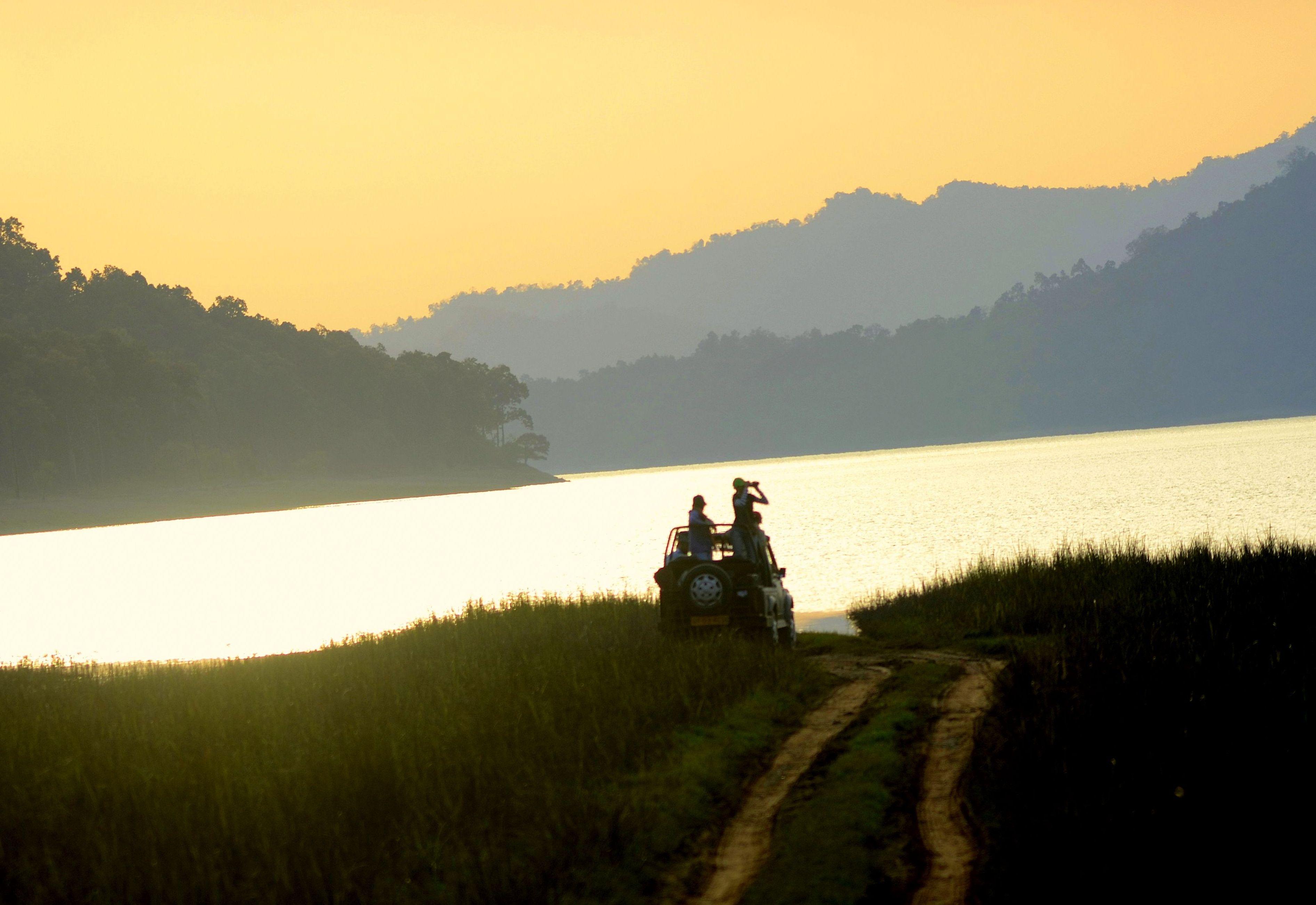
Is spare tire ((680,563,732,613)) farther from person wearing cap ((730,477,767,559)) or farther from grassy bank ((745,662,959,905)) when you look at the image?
grassy bank ((745,662,959,905))

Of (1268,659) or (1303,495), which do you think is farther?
(1303,495)

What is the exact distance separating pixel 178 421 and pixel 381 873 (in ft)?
500

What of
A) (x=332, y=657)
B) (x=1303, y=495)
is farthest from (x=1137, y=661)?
(x=1303, y=495)

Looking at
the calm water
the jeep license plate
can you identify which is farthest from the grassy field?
the calm water

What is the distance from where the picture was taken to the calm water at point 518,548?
135 feet

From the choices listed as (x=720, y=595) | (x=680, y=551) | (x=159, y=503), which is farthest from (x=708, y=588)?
(x=159, y=503)

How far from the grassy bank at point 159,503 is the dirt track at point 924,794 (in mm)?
122121

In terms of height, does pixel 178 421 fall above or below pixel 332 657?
above

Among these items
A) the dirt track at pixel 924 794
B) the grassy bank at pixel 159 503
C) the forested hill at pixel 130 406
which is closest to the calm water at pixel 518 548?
the grassy bank at pixel 159 503

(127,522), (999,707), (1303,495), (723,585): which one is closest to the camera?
(999,707)

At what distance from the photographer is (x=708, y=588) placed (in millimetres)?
18578

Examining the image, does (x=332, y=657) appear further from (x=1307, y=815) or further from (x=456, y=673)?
(x=1307, y=815)

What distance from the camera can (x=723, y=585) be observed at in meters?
18.5

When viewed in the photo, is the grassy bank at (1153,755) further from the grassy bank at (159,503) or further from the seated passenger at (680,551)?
the grassy bank at (159,503)
